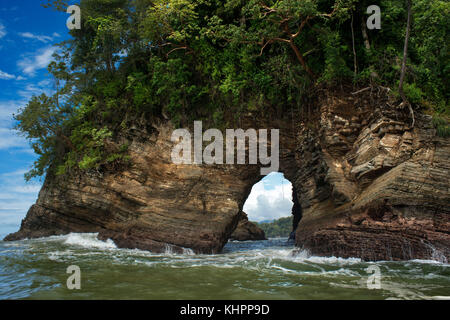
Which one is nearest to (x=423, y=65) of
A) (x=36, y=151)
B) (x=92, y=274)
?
(x=92, y=274)

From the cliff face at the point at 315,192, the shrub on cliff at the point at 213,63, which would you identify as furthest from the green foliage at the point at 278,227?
the shrub on cliff at the point at 213,63

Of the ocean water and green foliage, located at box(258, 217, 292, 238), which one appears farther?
green foliage, located at box(258, 217, 292, 238)

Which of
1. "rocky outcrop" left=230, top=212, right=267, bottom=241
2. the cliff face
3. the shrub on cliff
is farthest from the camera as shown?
"rocky outcrop" left=230, top=212, right=267, bottom=241

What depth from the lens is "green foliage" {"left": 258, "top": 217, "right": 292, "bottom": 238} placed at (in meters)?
49.2

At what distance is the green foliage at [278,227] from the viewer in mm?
49219

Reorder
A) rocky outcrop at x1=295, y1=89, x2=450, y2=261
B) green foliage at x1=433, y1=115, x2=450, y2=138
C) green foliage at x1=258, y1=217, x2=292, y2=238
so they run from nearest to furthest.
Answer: rocky outcrop at x1=295, y1=89, x2=450, y2=261
green foliage at x1=433, y1=115, x2=450, y2=138
green foliage at x1=258, y1=217, x2=292, y2=238

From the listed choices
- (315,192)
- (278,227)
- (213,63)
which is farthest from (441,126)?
(278,227)

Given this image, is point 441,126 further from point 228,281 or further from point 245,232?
point 245,232

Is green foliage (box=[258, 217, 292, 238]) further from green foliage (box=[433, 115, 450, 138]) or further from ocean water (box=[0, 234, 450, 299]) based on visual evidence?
ocean water (box=[0, 234, 450, 299])

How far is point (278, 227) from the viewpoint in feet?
169

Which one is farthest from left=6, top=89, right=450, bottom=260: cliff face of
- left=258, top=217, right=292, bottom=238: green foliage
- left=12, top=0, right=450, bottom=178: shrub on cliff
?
left=258, top=217, right=292, bottom=238: green foliage

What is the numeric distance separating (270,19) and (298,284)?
7.97 metres

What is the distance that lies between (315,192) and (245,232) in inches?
642

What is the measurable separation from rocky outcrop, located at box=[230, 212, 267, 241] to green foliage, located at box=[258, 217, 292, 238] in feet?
73.1
